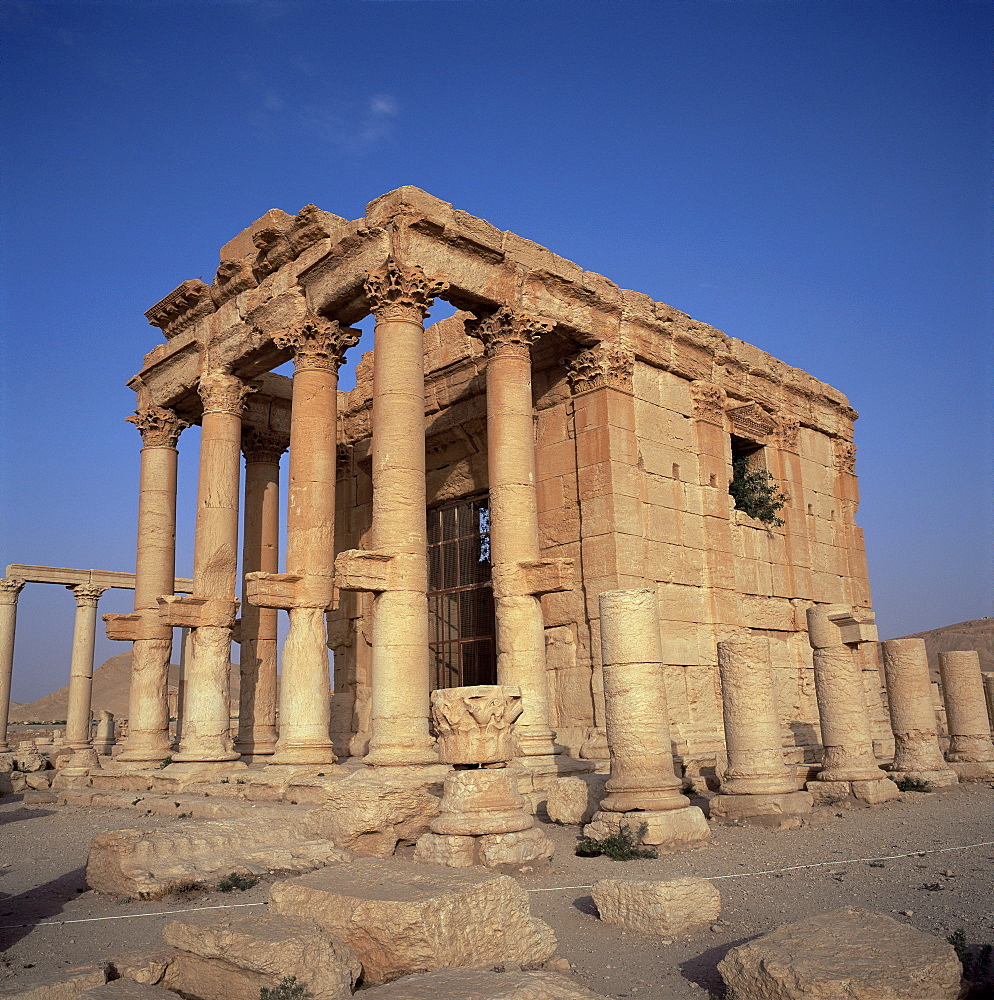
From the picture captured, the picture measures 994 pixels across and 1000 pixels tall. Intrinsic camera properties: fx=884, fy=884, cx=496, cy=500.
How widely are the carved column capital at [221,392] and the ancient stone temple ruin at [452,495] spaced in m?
0.05

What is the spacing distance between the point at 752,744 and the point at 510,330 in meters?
7.43

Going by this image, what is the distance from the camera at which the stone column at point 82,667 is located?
26.2 metres

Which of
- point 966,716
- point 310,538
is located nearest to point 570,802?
point 310,538

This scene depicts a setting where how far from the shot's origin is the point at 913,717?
14.6m

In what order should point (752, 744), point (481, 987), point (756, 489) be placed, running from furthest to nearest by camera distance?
point (756, 489) < point (752, 744) < point (481, 987)

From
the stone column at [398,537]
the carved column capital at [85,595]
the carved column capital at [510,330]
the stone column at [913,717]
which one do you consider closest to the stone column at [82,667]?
the carved column capital at [85,595]

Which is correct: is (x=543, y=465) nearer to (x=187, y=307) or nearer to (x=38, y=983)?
(x=187, y=307)

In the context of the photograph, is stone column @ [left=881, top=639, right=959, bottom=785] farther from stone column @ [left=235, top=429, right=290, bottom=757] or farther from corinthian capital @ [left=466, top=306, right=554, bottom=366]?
stone column @ [left=235, top=429, right=290, bottom=757]

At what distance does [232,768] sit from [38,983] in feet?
34.4

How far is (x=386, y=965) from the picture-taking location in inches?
201

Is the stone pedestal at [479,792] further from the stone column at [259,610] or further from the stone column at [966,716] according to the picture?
the stone column at [966,716]

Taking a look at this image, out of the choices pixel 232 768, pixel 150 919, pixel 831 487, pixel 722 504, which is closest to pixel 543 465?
pixel 722 504

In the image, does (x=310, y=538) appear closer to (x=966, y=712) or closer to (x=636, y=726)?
(x=636, y=726)

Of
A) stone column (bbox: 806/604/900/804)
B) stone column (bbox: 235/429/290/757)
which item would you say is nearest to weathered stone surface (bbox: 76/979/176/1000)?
stone column (bbox: 806/604/900/804)
